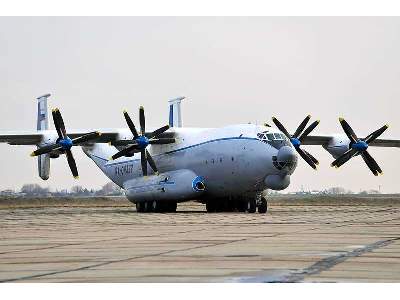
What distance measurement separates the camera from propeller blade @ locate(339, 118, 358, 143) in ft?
144

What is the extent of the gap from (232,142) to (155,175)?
7.45m

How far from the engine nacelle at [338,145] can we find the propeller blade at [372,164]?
82.2 inches

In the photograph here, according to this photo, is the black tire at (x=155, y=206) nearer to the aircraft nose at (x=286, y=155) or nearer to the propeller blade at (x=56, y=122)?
the propeller blade at (x=56, y=122)

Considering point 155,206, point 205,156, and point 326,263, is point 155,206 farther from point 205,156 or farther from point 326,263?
point 326,263

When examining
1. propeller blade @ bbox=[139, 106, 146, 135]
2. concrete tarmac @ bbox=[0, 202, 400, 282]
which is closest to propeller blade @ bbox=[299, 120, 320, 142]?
propeller blade @ bbox=[139, 106, 146, 135]

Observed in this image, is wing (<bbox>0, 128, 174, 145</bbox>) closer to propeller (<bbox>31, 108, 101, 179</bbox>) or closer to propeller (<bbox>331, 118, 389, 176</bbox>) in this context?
propeller (<bbox>31, 108, 101, 179</bbox>)

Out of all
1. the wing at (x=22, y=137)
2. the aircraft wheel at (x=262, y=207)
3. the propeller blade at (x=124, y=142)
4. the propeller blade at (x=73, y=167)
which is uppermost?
the wing at (x=22, y=137)

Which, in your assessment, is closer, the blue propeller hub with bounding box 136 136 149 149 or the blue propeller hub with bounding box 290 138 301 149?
the blue propeller hub with bounding box 136 136 149 149

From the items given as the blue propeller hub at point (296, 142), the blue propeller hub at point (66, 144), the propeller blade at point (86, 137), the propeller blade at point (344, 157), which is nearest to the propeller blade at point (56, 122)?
the blue propeller hub at point (66, 144)

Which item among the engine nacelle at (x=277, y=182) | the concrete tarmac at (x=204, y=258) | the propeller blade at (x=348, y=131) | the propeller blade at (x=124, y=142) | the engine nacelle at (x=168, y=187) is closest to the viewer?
the concrete tarmac at (x=204, y=258)

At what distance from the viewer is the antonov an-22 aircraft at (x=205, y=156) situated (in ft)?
126

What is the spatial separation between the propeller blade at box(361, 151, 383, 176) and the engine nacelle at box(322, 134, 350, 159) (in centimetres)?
209
